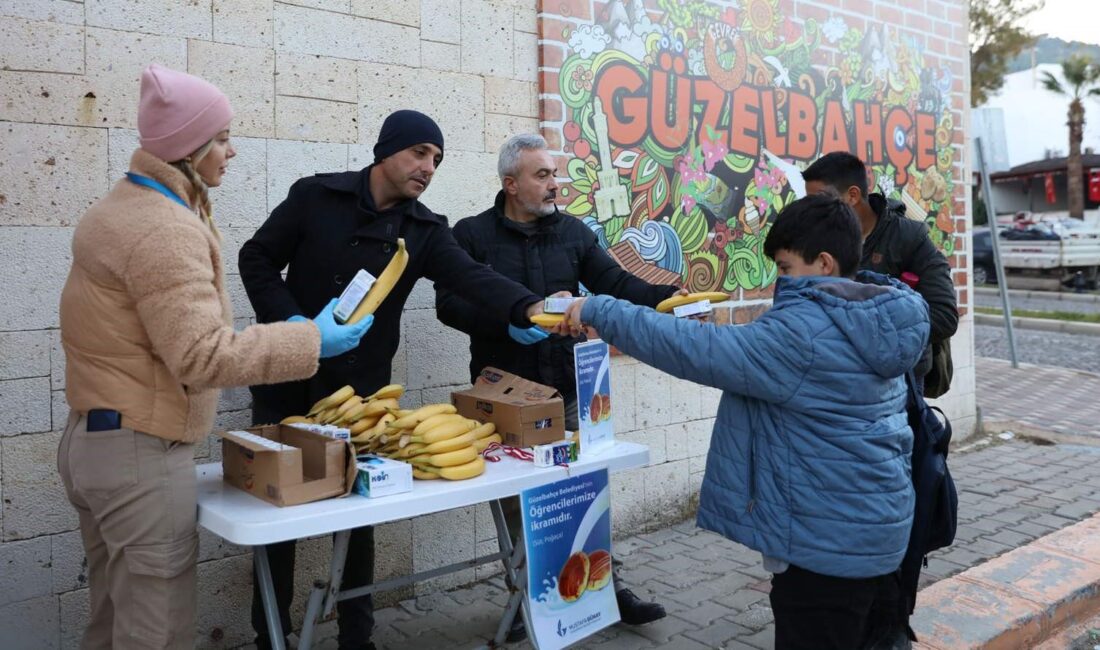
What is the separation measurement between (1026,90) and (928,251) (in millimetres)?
53800

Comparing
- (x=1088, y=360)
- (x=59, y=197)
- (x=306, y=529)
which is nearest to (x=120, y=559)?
(x=306, y=529)

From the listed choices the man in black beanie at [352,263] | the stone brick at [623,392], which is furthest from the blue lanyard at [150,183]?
the stone brick at [623,392]

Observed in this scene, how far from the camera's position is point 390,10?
4.09m

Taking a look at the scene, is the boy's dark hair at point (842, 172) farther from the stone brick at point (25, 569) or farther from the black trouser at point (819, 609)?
the stone brick at point (25, 569)

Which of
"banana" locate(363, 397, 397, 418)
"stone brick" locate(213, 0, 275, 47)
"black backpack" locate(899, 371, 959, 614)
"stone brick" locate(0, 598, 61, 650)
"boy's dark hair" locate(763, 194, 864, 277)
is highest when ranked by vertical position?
"stone brick" locate(213, 0, 275, 47)

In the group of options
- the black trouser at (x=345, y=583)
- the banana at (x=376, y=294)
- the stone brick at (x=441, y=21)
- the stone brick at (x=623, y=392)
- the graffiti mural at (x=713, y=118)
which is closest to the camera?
the banana at (x=376, y=294)

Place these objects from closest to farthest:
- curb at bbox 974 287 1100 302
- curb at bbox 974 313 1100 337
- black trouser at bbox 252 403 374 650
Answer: black trouser at bbox 252 403 374 650 < curb at bbox 974 313 1100 337 < curb at bbox 974 287 1100 302

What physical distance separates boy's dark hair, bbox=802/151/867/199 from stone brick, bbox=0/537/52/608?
3334 mm

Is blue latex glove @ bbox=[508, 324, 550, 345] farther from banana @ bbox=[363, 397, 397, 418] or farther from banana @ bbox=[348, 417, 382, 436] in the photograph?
banana @ bbox=[348, 417, 382, 436]

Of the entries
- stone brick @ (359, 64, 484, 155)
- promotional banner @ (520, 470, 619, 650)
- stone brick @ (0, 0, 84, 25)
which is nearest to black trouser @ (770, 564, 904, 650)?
promotional banner @ (520, 470, 619, 650)

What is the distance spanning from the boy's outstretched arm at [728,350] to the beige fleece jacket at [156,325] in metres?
0.91

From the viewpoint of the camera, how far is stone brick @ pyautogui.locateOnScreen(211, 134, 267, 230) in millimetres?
3633

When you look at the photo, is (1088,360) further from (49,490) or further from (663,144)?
(49,490)

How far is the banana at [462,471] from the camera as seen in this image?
2.66 meters
